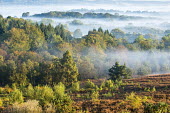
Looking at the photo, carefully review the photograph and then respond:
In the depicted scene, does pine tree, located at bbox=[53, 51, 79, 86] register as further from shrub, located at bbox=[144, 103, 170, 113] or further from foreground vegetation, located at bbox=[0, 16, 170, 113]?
shrub, located at bbox=[144, 103, 170, 113]

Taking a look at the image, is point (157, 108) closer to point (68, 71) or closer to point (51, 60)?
point (68, 71)

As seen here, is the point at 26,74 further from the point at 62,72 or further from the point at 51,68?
the point at 62,72

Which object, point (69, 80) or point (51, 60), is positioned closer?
point (69, 80)

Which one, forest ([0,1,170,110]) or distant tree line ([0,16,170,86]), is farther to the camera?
distant tree line ([0,16,170,86])

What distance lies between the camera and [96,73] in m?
47.4

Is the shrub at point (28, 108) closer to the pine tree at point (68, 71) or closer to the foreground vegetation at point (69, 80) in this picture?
the foreground vegetation at point (69, 80)

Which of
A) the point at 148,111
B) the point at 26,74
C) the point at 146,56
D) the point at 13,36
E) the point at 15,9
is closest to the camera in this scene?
the point at 148,111

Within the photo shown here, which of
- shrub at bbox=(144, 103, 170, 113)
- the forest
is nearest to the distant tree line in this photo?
the forest

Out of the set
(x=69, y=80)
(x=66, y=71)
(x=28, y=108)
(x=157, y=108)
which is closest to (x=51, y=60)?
(x=66, y=71)

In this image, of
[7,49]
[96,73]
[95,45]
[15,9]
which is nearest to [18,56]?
[7,49]

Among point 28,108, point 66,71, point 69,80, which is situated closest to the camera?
point 28,108

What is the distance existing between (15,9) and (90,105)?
6506 inches

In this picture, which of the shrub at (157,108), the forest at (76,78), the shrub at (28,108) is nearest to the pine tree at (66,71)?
the forest at (76,78)

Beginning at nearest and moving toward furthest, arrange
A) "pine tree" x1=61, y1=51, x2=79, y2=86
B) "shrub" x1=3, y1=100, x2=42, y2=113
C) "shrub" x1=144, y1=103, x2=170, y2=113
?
"shrub" x1=144, y1=103, x2=170, y2=113, "shrub" x1=3, y1=100, x2=42, y2=113, "pine tree" x1=61, y1=51, x2=79, y2=86
